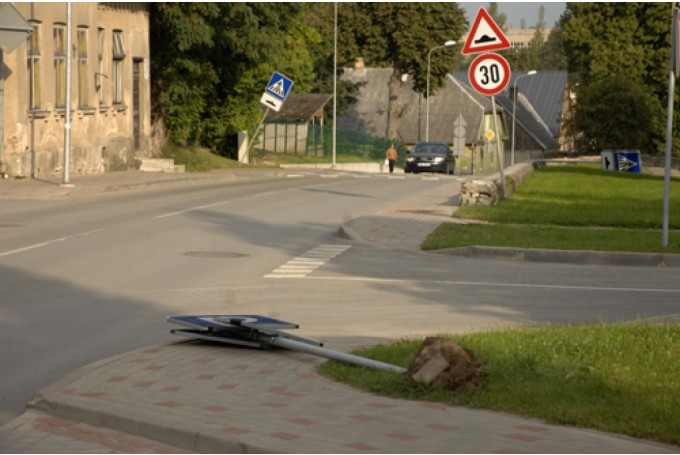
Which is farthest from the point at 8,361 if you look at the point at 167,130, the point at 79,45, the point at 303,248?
the point at 167,130

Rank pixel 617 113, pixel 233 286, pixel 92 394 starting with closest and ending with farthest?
pixel 92 394, pixel 233 286, pixel 617 113

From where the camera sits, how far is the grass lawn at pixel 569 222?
20.5m

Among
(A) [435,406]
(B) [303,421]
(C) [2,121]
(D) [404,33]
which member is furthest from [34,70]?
(D) [404,33]

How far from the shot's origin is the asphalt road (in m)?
12.0

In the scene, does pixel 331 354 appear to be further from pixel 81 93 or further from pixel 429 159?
pixel 429 159

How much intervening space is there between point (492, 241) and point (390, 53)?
72.3m

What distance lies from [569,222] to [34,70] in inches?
659

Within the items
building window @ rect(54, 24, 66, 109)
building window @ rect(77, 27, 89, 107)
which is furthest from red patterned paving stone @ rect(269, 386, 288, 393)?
building window @ rect(77, 27, 89, 107)

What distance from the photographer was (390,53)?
91.8 m

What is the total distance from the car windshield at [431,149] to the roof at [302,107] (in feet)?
54.0

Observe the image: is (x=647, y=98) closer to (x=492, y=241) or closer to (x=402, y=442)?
(x=492, y=241)

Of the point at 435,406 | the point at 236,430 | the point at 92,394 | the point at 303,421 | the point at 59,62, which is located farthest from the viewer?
the point at 59,62

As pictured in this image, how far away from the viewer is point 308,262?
725 inches

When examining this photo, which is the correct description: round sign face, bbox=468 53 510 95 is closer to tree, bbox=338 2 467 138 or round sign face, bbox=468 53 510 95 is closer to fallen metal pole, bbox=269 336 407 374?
fallen metal pole, bbox=269 336 407 374
